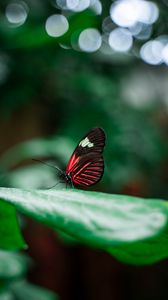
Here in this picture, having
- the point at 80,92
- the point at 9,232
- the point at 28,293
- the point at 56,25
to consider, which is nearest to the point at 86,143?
the point at 9,232

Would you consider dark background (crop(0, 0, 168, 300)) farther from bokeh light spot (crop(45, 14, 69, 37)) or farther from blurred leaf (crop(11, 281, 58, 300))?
blurred leaf (crop(11, 281, 58, 300))

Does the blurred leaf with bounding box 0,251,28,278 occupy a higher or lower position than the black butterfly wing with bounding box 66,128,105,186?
lower

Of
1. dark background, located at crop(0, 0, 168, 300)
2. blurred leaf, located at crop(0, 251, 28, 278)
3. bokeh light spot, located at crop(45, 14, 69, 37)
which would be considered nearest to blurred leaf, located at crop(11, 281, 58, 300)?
dark background, located at crop(0, 0, 168, 300)

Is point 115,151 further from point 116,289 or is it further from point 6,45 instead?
point 116,289

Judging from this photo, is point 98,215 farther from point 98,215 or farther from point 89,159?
point 89,159

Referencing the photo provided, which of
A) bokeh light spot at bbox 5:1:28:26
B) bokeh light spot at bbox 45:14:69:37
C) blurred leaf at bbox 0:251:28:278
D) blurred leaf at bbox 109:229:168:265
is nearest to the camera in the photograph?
blurred leaf at bbox 109:229:168:265

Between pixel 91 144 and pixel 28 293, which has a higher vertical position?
pixel 91 144

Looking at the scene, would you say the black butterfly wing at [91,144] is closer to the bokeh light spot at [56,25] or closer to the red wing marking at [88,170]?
the red wing marking at [88,170]

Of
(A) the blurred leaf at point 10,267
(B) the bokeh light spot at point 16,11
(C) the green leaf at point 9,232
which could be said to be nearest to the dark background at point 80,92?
(B) the bokeh light spot at point 16,11
